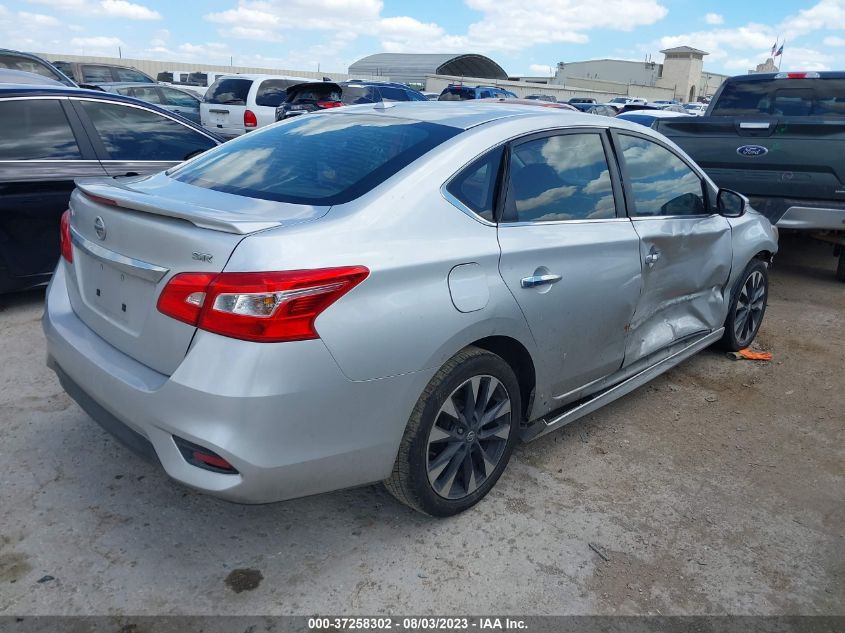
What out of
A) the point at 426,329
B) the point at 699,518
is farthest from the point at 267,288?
the point at 699,518

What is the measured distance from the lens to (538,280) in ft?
9.44

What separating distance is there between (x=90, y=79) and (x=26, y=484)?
18984 millimetres

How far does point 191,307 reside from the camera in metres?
2.22

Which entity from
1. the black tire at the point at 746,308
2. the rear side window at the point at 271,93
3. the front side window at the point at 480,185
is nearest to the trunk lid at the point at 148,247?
the front side window at the point at 480,185

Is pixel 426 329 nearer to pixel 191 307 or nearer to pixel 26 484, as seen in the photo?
pixel 191 307

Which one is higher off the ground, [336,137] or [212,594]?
[336,137]

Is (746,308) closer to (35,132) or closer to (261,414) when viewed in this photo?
(261,414)

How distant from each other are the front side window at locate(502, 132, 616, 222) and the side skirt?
2.95 feet

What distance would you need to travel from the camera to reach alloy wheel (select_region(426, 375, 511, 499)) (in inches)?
107

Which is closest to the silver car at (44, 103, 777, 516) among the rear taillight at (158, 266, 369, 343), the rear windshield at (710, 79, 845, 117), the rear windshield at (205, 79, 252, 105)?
the rear taillight at (158, 266, 369, 343)

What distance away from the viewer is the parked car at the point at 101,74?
18.3m

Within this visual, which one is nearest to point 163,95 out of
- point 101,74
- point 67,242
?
point 101,74

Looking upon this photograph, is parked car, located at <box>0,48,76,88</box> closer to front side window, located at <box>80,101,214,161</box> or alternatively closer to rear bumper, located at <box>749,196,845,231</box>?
front side window, located at <box>80,101,214,161</box>

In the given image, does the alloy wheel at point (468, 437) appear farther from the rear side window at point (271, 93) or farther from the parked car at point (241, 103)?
the rear side window at point (271, 93)
